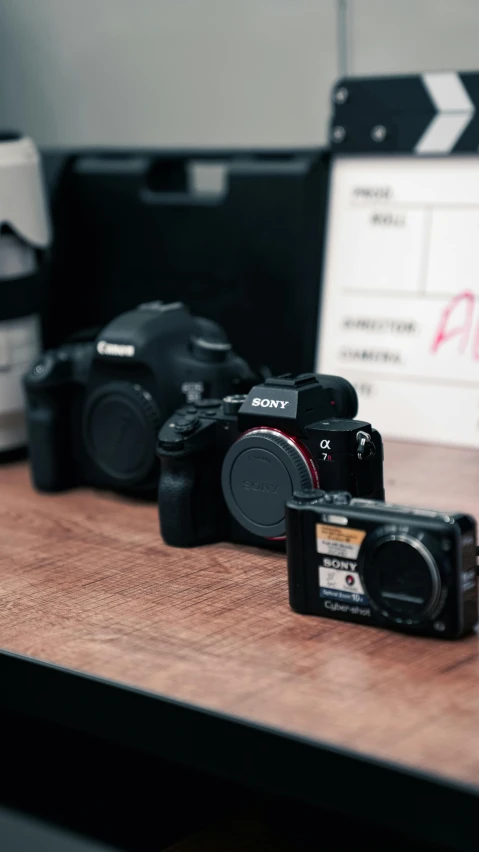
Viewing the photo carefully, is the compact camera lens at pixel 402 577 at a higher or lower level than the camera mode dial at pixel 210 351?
lower

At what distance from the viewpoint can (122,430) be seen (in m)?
1.02

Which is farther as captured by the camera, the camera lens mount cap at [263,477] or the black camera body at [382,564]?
the camera lens mount cap at [263,477]

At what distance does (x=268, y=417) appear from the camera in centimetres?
84

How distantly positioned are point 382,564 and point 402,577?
0.02 meters

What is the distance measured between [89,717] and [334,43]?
86 cm

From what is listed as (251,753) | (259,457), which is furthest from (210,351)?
(251,753)

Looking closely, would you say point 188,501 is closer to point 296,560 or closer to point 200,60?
point 296,560

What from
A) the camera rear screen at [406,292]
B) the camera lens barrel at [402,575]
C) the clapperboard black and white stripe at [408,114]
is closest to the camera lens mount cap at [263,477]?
the camera lens barrel at [402,575]

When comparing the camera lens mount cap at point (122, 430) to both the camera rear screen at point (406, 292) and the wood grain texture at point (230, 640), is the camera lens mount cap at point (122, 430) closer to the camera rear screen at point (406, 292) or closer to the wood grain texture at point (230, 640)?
the wood grain texture at point (230, 640)

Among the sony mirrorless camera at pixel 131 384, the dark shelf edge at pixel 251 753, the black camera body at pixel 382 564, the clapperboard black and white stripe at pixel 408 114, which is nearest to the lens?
the dark shelf edge at pixel 251 753

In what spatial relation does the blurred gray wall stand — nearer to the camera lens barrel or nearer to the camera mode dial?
the camera mode dial

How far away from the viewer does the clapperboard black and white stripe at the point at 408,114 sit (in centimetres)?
113

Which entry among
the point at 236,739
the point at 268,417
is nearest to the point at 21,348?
the point at 268,417

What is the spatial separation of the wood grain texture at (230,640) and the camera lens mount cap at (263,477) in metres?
0.04
